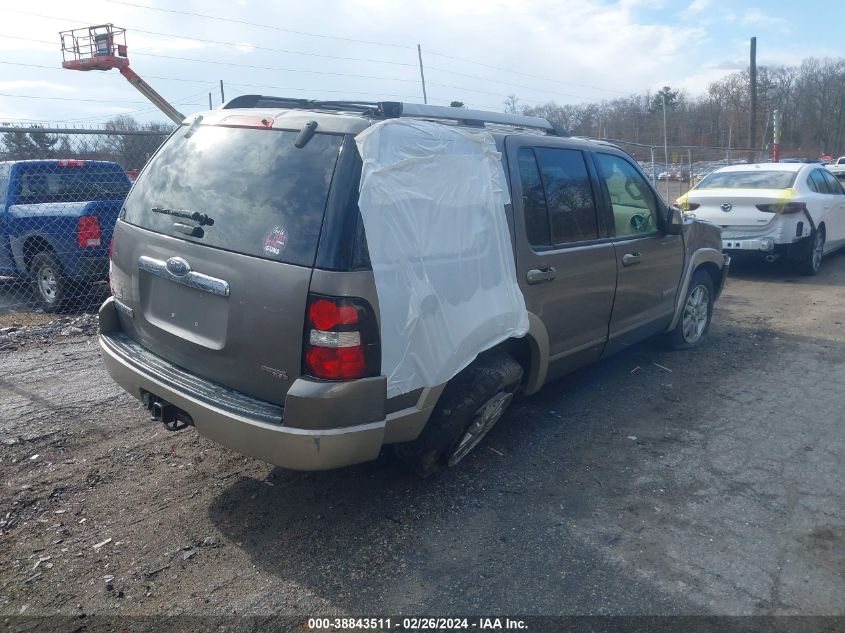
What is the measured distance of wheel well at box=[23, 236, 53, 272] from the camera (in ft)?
26.1

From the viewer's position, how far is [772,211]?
9.80 metres

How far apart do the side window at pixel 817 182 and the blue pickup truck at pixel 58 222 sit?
10.0 m

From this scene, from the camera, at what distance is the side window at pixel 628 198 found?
4.91 metres

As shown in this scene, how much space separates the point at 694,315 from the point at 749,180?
5.31 m

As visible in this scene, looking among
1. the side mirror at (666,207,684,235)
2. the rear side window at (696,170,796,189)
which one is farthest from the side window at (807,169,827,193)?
the side mirror at (666,207,684,235)

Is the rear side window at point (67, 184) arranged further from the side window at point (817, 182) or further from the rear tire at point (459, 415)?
the side window at point (817, 182)

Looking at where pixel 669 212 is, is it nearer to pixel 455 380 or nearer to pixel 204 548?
pixel 455 380

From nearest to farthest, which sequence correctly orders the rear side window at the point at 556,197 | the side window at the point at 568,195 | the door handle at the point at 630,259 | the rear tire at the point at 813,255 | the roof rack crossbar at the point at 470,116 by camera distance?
the roof rack crossbar at the point at 470,116 → the rear side window at the point at 556,197 → the side window at the point at 568,195 → the door handle at the point at 630,259 → the rear tire at the point at 813,255

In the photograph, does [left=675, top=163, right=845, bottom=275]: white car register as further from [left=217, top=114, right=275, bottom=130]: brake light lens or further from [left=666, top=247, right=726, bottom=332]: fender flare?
[left=217, top=114, right=275, bottom=130]: brake light lens

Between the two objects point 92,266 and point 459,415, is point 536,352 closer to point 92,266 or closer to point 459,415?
point 459,415

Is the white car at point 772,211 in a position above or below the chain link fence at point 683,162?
below

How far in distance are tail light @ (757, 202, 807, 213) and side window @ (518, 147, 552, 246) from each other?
280 inches

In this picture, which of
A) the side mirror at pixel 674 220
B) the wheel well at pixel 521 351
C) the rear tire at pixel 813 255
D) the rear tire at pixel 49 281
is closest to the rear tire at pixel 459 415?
the wheel well at pixel 521 351

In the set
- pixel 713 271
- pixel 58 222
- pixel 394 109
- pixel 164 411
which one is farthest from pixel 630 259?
pixel 58 222
